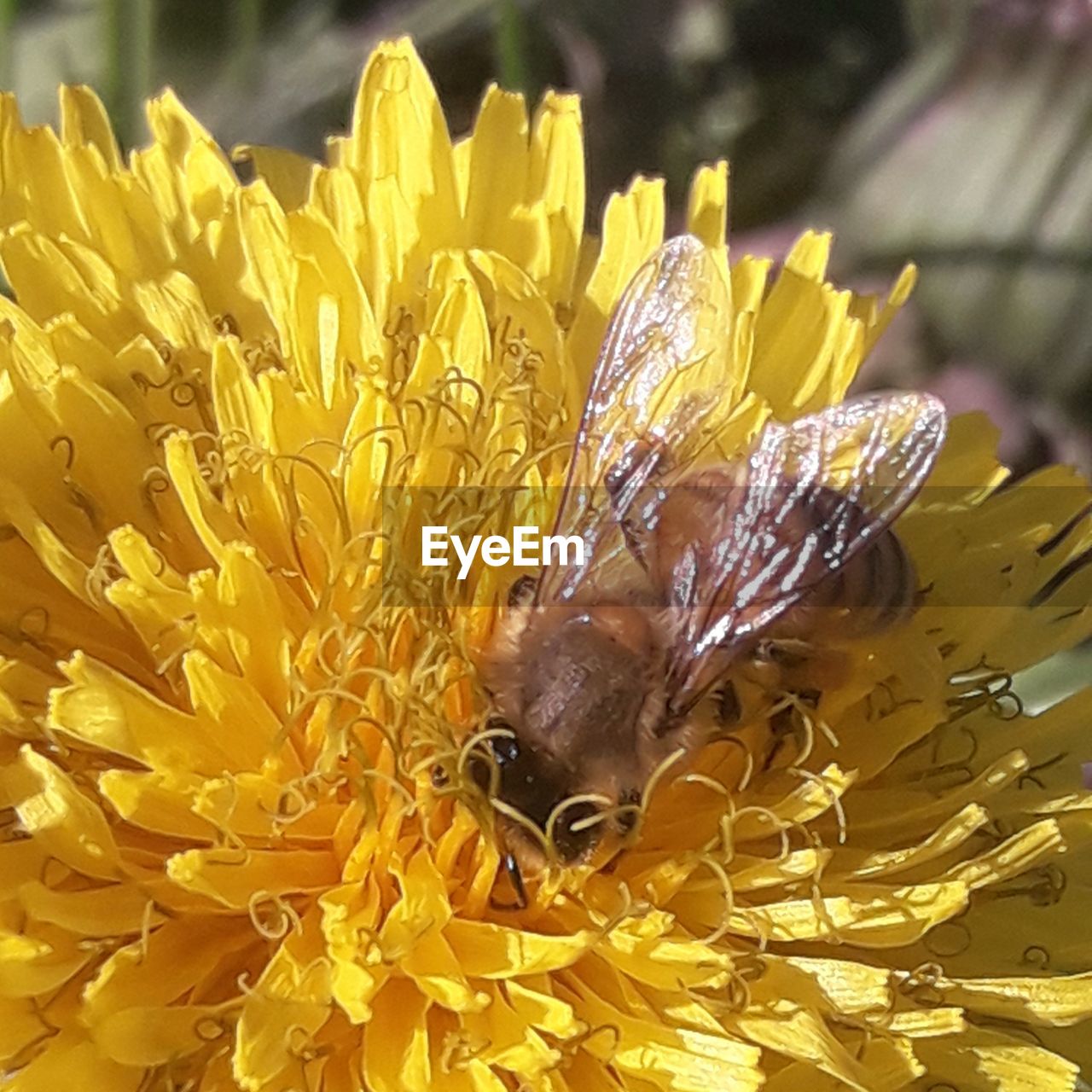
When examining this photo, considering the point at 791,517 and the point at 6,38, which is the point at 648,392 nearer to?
the point at 791,517

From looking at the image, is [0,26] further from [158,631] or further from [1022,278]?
[1022,278]

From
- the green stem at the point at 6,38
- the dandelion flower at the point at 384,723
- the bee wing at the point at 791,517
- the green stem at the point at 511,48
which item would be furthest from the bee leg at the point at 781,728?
the green stem at the point at 6,38

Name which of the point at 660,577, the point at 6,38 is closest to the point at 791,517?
the point at 660,577

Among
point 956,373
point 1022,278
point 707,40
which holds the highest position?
point 707,40

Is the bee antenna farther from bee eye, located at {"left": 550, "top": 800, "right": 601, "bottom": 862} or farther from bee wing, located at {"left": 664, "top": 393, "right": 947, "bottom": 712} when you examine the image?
bee wing, located at {"left": 664, "top": 393, "right": 947, "bottom": 712}

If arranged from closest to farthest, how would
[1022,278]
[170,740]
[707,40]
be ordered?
1. [170,740]
2. [1022,278]
3. [707,40]

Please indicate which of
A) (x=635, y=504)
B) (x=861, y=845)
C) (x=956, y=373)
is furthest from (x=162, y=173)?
(x=956, y=373)

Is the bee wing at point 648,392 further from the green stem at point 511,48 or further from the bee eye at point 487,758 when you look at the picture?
the green stem at point 511,48
